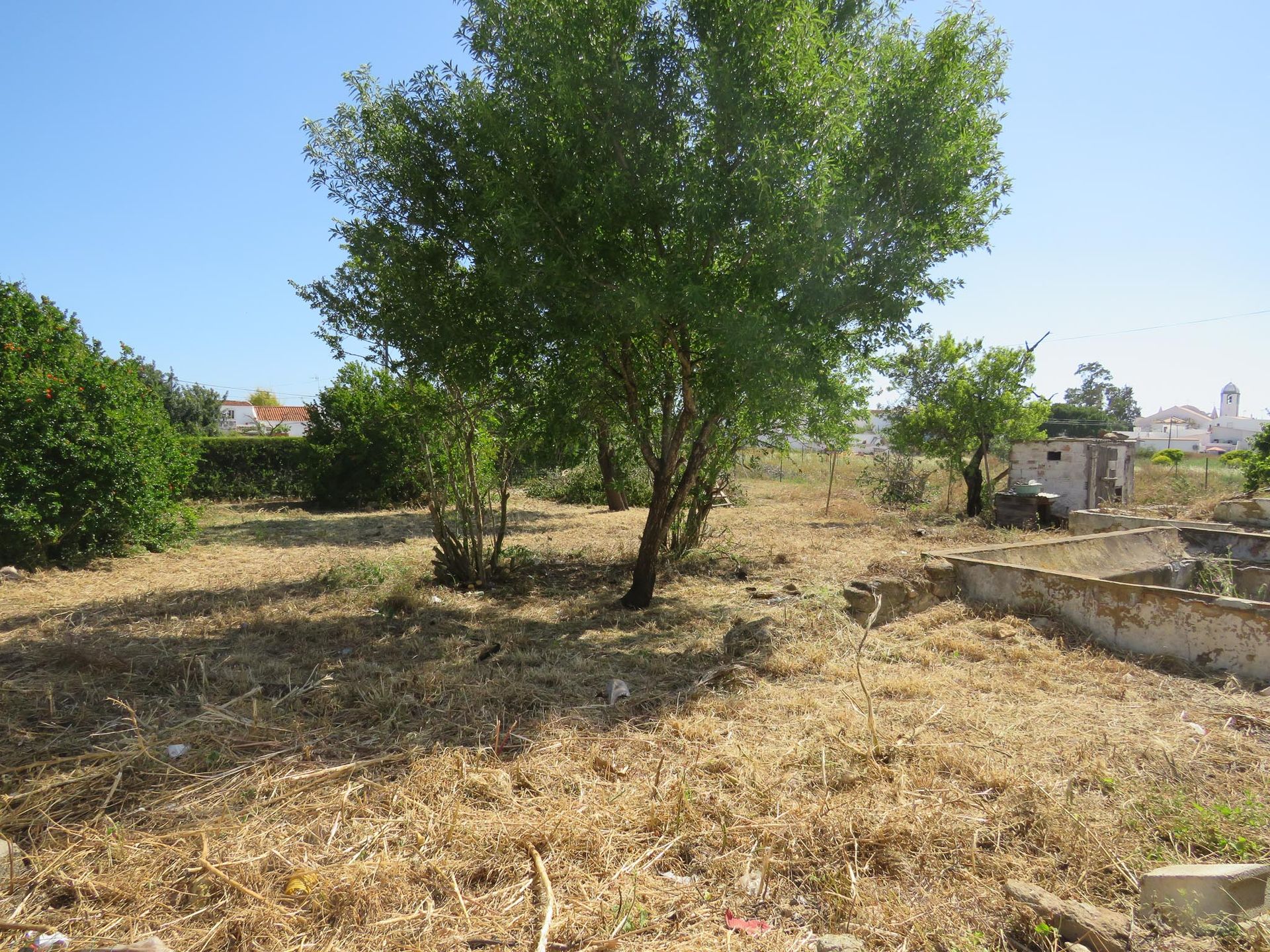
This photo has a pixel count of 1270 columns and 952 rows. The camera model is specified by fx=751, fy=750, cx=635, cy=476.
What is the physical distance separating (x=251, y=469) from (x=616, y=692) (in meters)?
16.3

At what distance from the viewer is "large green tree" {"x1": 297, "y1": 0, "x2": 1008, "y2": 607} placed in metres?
5.96

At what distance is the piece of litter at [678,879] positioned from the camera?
9.63 ft

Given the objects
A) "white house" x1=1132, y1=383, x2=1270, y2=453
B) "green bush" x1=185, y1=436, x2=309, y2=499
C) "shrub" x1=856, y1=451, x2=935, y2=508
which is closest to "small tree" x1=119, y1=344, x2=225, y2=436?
"green bush" x1=185, y1=436, x2=309, y2=499

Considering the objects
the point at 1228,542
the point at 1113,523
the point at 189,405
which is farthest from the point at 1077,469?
the point at 189,405

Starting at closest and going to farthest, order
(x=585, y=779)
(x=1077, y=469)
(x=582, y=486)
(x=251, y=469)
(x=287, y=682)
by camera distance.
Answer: (x=585, y=779) → (x=287, y=682) → (x=1077, y=469) → (x=251, y=469) → (x=582, y=486)

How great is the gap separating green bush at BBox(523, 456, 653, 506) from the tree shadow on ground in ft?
32.0

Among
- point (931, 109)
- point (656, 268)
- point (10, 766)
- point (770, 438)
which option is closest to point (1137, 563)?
point (770, 438)

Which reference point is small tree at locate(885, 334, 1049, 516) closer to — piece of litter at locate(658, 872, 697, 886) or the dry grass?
the dry grass

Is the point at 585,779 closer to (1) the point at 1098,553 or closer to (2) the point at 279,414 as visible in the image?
(1) the point at 1098,553

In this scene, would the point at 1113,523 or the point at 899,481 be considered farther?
the point at 899,481

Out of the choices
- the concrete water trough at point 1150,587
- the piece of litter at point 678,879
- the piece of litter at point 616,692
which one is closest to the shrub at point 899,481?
the concrete water trough at point 1150,587

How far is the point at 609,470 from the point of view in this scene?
15227 mm

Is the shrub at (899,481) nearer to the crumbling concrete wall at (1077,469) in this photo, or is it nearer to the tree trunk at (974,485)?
the tree trunk at (974,485)

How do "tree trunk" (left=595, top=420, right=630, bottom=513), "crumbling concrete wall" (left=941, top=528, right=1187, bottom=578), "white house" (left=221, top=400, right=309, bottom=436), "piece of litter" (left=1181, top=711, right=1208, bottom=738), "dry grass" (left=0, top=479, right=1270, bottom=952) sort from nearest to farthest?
1. "dry grass" (left=0, top=479, right=1270, bottom=952)
2. "piece of litter" (left=1181, top=711, right=1208, bottom=738)
3. "crumbling concrete wall" (left=941, top=528, right=1187, bottom=578)
4. "tree trunk" (left=595, top=420, right=630, bottom=513)
5. "white house" (left=221, top=400, right=309, bottom=436)
